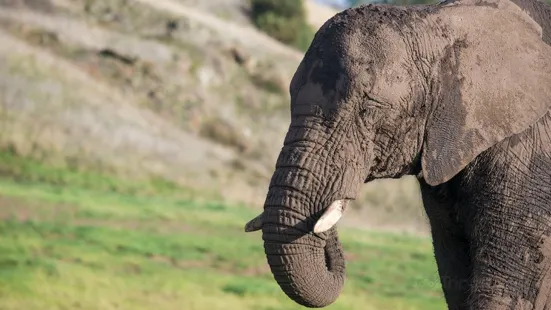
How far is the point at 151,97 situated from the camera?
30.9 metres

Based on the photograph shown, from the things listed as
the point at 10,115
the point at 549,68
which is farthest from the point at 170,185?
the point at 549,68

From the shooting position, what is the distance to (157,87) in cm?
3119

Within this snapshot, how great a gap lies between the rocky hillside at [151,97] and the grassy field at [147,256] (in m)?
1.85

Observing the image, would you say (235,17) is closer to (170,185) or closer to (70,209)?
(170,185)

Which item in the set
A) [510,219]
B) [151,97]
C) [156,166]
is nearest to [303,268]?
[510,219]

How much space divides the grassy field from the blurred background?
0.14ft

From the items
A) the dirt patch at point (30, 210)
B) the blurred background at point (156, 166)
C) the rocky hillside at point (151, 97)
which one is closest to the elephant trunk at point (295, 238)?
the blurred background at point (156, 166)

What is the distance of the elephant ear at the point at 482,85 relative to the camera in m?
5.42

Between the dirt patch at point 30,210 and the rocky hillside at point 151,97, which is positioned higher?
the rocky hillside at point 151,97

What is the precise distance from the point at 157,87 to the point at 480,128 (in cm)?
2612

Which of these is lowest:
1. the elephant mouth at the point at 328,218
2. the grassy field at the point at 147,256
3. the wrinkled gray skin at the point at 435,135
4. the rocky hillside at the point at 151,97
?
the grassy field at the point at 147,256

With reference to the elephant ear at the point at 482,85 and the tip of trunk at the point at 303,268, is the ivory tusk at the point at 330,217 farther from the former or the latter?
the elephant ear at the point at 482,85

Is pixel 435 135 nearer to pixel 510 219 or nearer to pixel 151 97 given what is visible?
pixel 510 219

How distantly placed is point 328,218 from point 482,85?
106cm
